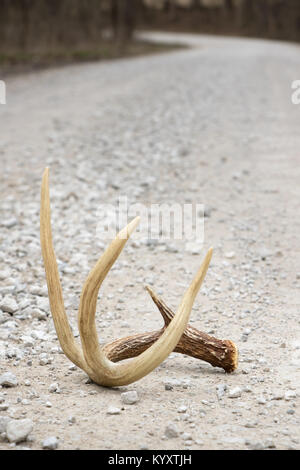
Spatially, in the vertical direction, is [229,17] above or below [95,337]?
above

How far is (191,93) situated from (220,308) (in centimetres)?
944

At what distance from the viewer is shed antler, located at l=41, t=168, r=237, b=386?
9.98ft

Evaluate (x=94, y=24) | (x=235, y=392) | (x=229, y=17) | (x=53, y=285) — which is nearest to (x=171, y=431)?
(x=235, y=392)

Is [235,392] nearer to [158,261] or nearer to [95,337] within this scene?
[95,337]

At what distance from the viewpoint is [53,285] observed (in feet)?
10.7

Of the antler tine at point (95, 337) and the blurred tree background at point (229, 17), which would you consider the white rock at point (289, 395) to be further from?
the blurred tree background at point (229, 17)

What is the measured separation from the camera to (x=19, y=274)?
5.24 metres

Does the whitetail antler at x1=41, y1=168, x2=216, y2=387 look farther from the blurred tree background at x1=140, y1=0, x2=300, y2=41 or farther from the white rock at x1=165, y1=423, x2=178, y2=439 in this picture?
the blurred tree background at x1=140, y1=0, x2=300, y2=41

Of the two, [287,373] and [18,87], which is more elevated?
[18,87]

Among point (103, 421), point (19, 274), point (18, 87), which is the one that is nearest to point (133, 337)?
point (103, 421)

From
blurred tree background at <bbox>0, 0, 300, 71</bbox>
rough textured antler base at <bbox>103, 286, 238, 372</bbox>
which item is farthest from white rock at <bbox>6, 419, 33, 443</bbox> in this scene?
blurred tree background at <bbox>0, 0, 300, 71</bbox>

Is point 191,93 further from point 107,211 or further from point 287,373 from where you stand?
point 287,373

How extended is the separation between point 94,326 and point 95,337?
6 cm
